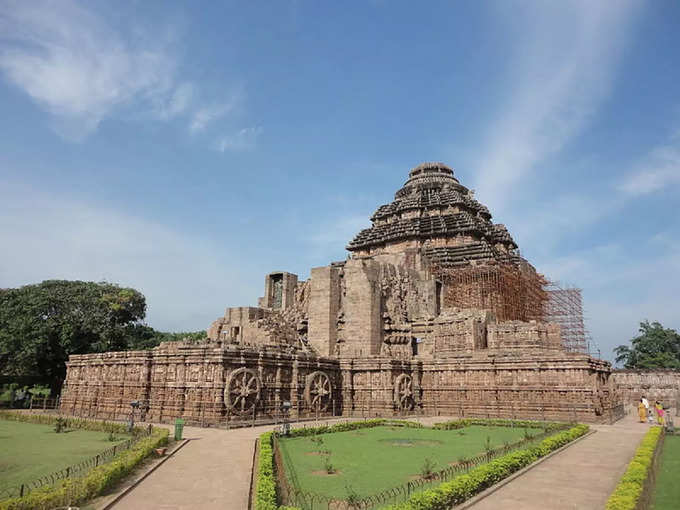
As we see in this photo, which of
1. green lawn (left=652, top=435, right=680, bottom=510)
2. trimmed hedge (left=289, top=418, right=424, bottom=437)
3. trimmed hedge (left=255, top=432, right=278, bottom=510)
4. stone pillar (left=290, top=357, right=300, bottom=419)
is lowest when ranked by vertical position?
green lawn (left=652, top=435, right=680, bottom=510)

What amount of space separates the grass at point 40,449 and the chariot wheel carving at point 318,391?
10770 mm

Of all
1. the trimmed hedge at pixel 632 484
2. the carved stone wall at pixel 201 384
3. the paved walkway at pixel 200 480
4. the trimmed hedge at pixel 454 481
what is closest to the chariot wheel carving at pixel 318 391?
the carved stone wall at pixel 201 384

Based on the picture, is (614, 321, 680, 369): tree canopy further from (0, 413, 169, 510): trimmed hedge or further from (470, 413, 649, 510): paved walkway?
(0, 413, 169, 510): trimmed hedge

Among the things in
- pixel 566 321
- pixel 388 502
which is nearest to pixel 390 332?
pixel 566 321

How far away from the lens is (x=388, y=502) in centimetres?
989

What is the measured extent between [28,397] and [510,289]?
42983 mm

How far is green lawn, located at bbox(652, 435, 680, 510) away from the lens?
34.7 feet

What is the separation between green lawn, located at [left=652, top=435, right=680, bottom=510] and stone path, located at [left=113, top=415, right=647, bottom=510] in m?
0.92

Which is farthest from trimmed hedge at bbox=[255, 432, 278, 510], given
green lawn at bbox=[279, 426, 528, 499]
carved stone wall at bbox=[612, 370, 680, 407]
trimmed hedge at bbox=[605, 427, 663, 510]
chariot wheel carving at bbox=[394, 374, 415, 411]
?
carved stone wall at bbox=[612, 370, 680, 407]

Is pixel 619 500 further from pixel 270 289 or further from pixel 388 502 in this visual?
pixel 270 289

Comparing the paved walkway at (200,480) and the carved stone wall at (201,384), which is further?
the carved stone wall at (201,384)

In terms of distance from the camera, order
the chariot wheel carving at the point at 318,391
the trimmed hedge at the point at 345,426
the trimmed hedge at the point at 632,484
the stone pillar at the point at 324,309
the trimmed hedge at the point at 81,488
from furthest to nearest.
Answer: the stone pillar at the point at 324,309, the chariot wheel carving at the point at 318,391, the trimmed hedge at the point at 345,426, the trimmed hedge at the point at 632,484, the trimmed hedge at the point at 81,488

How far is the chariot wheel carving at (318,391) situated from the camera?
91.4 feet

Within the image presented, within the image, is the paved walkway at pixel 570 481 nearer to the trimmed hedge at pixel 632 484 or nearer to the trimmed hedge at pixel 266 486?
the trimmed hedge at pixel 632 484
